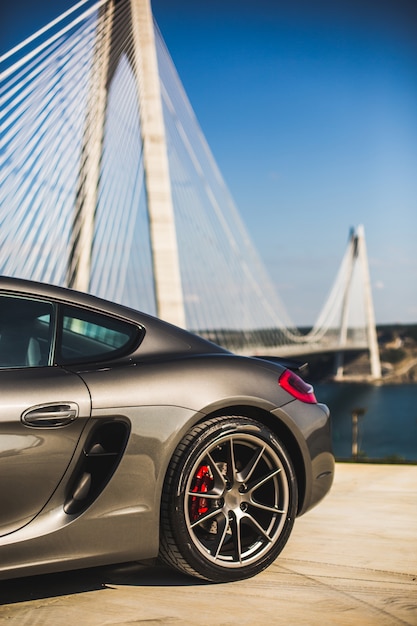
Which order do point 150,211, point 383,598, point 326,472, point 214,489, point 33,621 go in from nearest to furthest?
point 33,621
point 383,598
point 214,489
point 326,472
point 150,211

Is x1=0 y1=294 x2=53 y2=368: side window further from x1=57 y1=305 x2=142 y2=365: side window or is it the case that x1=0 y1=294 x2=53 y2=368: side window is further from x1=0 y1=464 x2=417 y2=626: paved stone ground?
x1=0 y1=464 x2=417 y2=626: paved stone ground

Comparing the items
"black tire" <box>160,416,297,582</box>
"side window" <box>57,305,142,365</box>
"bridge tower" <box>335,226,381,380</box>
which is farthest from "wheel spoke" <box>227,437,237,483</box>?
"bridge tower" <box>335,226,381,380</box>

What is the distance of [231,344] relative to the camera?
96.7 ft

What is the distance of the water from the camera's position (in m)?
36.2

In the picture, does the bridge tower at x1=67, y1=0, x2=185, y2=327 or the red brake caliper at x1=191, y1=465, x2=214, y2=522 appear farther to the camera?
the bridge tower at x1=67, y1=0, x2=185, y2=327

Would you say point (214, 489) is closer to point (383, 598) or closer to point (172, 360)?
point (172, 360)

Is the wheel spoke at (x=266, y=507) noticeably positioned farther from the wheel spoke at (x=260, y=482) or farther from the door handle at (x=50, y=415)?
the door handle at (x=50, y=415)

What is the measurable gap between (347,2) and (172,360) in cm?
8943

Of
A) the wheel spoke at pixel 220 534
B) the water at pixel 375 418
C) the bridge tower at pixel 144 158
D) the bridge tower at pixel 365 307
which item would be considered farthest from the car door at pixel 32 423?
the bridge tower at pixel 365 307

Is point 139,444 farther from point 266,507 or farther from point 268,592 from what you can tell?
point 268,592

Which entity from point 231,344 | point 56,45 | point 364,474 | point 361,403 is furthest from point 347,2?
point 364,474

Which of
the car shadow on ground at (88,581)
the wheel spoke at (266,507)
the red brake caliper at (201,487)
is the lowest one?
the car shadow on ground at (88,581)

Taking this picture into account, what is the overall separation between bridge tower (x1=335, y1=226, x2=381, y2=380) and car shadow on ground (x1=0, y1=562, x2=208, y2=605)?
49.5 metres

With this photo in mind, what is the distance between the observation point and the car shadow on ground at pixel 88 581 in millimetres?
2500
